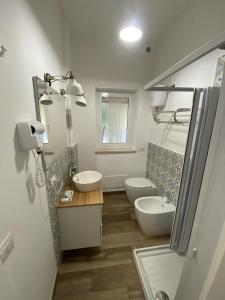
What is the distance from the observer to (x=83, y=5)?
5.31 feet

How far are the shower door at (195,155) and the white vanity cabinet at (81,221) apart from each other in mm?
816

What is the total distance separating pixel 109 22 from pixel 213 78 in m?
1.52

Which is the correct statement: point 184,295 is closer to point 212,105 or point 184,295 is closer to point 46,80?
point 212,105

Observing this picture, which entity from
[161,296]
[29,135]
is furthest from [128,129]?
[161,296]

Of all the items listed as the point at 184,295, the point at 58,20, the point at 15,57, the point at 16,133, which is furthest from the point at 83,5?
the point at 184,295

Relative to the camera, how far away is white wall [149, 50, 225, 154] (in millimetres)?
1364

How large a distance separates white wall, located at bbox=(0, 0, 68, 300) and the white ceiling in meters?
0.73

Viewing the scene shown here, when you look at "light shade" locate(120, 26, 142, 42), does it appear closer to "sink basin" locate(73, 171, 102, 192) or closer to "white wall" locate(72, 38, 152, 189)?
"white wall" locate(72, 38, 152, 189)

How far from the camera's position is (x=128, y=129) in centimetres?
281

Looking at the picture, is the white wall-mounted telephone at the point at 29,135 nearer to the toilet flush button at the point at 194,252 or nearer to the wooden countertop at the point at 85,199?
the wooden countertop at the point at 85,199

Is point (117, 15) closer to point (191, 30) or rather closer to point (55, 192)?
point (191, 30)

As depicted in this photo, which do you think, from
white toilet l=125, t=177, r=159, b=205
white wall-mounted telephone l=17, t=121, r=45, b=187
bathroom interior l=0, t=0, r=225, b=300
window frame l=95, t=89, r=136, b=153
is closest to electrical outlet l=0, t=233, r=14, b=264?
bathroom interior l=0, t=0, r=225, b=300

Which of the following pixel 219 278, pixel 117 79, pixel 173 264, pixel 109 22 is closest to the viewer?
pixel 219 278

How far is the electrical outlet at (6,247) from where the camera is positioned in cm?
62
